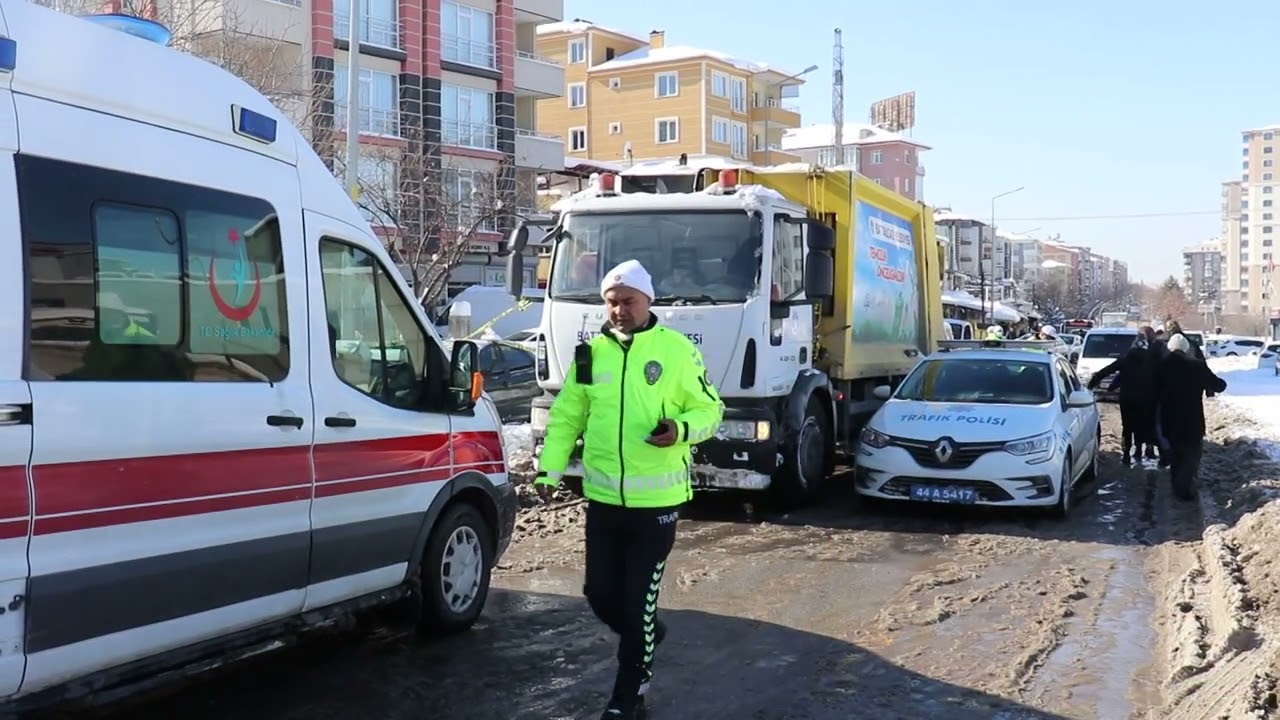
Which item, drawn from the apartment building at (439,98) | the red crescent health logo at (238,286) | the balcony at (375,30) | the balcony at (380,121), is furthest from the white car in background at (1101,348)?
the red crescent health logo at (238,286)

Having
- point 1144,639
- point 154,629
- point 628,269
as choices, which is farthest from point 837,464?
point 154,629

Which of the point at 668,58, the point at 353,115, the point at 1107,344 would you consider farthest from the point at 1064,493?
the point at 668,58

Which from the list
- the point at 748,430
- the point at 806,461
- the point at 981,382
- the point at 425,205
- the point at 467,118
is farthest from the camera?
the point at 467,118

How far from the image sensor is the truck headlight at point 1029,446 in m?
10.1

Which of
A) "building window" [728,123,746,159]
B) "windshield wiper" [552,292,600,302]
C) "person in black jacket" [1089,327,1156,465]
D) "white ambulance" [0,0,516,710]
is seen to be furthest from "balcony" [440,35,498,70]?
"white ambulance" [0,0,516,710]

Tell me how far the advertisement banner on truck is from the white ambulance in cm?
716

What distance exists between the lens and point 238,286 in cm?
490

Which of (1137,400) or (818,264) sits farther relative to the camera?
(1137,400)

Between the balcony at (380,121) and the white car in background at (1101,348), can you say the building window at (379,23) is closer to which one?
the balcony at (380,121)

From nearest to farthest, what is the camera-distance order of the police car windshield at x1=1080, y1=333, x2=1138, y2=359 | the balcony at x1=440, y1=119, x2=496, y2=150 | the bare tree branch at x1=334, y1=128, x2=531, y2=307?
the bare tree branch at x1=334, y1=128, x2=531, y2=307 < the police car windshield at x1=1080, y1=333, x2=1138, y2=359 < the balcony at x1=440, y1=119, x2=496, y2=150

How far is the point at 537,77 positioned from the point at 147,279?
3886 centimetres

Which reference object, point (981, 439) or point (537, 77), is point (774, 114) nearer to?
point (537, 77)

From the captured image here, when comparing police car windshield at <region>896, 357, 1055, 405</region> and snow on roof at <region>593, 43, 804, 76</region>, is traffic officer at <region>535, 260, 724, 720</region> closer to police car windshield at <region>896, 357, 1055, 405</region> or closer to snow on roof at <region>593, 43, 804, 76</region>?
police car windshield at <region>896, 357, 1055, 405</region>

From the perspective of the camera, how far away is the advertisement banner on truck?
40.3ft
